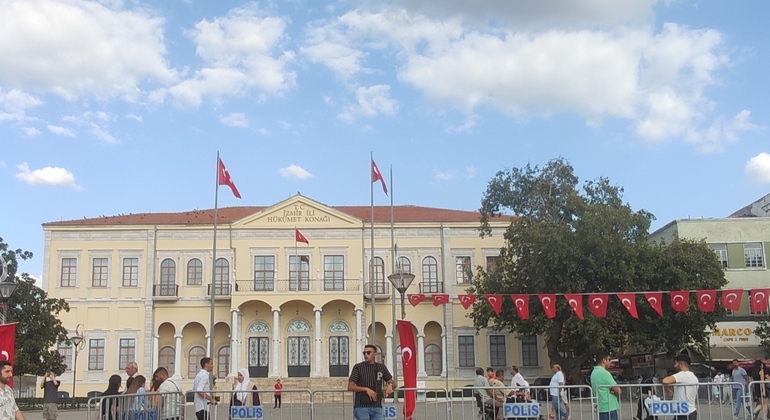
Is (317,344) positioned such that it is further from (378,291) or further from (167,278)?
(167,278)

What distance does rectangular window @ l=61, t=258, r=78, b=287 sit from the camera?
1757 inches

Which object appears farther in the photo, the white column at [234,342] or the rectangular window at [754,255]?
the white column at [234,342]

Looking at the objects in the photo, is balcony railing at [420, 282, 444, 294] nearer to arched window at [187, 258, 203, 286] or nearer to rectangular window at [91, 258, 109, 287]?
arched window at [187, 258, 203, 286]

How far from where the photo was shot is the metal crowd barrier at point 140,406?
11344 mm

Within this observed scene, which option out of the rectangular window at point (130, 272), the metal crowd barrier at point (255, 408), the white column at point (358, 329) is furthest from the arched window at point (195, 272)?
the metal crowd barrier at point (255, 408)

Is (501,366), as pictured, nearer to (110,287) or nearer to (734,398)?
(110,287)

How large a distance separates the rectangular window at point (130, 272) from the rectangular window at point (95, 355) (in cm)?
338

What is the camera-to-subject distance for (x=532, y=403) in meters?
13.8

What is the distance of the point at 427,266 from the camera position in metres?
45.5

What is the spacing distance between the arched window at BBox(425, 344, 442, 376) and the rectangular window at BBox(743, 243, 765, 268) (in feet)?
52.3

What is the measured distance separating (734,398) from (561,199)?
23.6m

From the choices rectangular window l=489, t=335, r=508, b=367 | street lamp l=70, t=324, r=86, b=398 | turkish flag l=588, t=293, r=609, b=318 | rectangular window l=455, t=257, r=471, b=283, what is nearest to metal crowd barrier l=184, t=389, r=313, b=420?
turkish flag l=588, t=293, r=609, b=318

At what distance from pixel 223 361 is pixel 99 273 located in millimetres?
8130

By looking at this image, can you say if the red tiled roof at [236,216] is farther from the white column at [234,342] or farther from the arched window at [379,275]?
the white column at [234,342]
